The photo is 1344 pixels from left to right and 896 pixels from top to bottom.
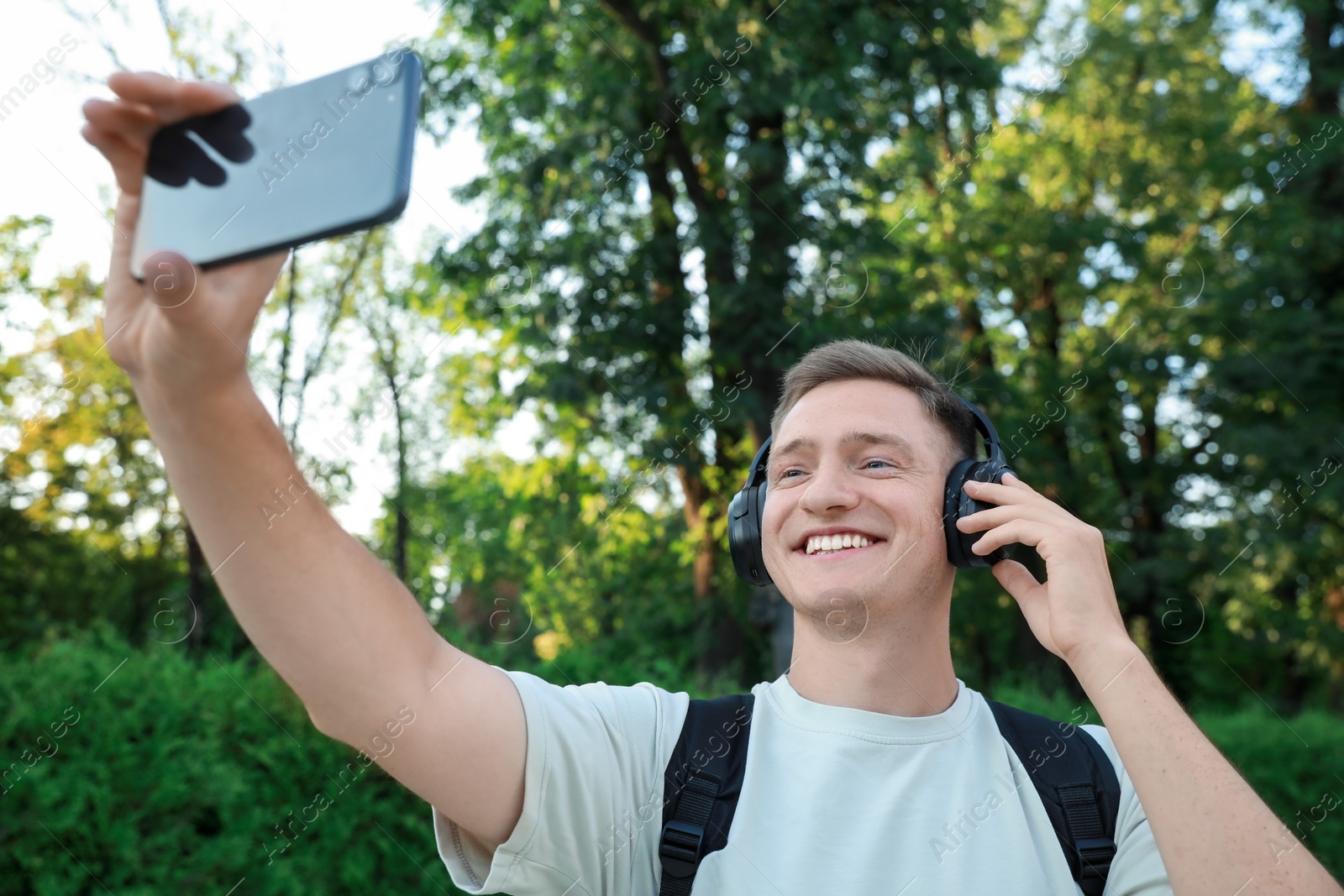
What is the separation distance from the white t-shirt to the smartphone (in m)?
0.97

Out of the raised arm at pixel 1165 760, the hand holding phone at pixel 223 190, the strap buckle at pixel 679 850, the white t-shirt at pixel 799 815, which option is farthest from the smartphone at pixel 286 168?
the raised arm at pixel 1165 760

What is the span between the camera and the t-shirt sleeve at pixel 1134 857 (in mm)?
1925

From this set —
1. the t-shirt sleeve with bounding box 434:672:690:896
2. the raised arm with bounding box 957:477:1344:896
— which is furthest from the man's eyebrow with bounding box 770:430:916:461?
the t-shirt sleeve with bounding box 434:672:690:896

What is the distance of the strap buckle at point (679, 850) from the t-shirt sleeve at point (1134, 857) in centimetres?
83

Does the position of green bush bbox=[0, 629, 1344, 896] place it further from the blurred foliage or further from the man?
the man

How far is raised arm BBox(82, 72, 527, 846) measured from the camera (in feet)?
3.63

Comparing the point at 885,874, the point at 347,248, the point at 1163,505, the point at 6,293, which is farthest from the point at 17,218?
the point at 1163,505

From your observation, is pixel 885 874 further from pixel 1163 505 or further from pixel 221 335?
pixel 1163 505

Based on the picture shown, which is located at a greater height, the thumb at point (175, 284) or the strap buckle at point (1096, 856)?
the thumb at point (175, 284)

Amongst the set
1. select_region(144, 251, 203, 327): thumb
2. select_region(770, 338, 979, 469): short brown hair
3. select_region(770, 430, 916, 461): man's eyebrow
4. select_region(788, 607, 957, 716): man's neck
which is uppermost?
select_region(770, 338, 979, 469): short brown hair

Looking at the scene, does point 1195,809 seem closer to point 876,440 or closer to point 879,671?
point 879,671

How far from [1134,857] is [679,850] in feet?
2.93

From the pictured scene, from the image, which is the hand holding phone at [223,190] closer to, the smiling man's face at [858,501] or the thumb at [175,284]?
the thumb at [175,284]

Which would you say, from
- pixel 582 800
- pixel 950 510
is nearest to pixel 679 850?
pixel 582 800
